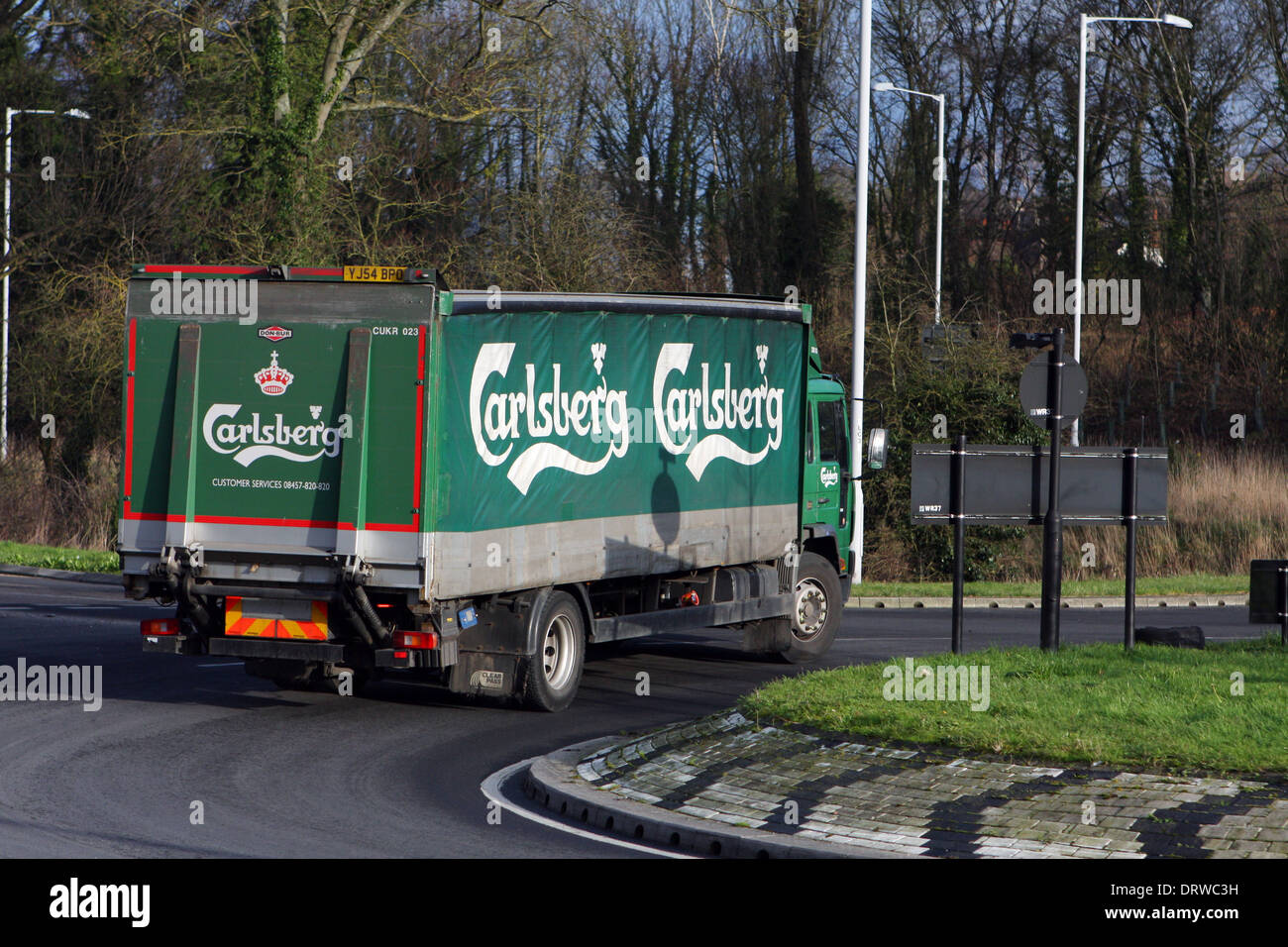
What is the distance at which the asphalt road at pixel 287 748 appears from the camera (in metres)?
8.12

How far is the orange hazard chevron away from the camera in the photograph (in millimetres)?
11344

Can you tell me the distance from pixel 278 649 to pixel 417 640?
3.59 ft

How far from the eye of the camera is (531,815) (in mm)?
8820

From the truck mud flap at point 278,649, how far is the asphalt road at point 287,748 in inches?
22.7

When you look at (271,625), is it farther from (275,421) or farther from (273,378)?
(273,378)

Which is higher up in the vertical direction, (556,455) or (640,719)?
(556,455)

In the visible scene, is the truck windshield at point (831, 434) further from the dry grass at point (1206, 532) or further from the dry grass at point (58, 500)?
the dry grass at point (58, 500)

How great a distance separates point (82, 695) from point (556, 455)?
14.8ft

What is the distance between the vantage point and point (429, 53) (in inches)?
1398

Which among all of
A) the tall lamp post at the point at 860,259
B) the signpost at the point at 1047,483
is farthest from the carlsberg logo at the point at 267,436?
the tall lamp post at the point at 860,259
